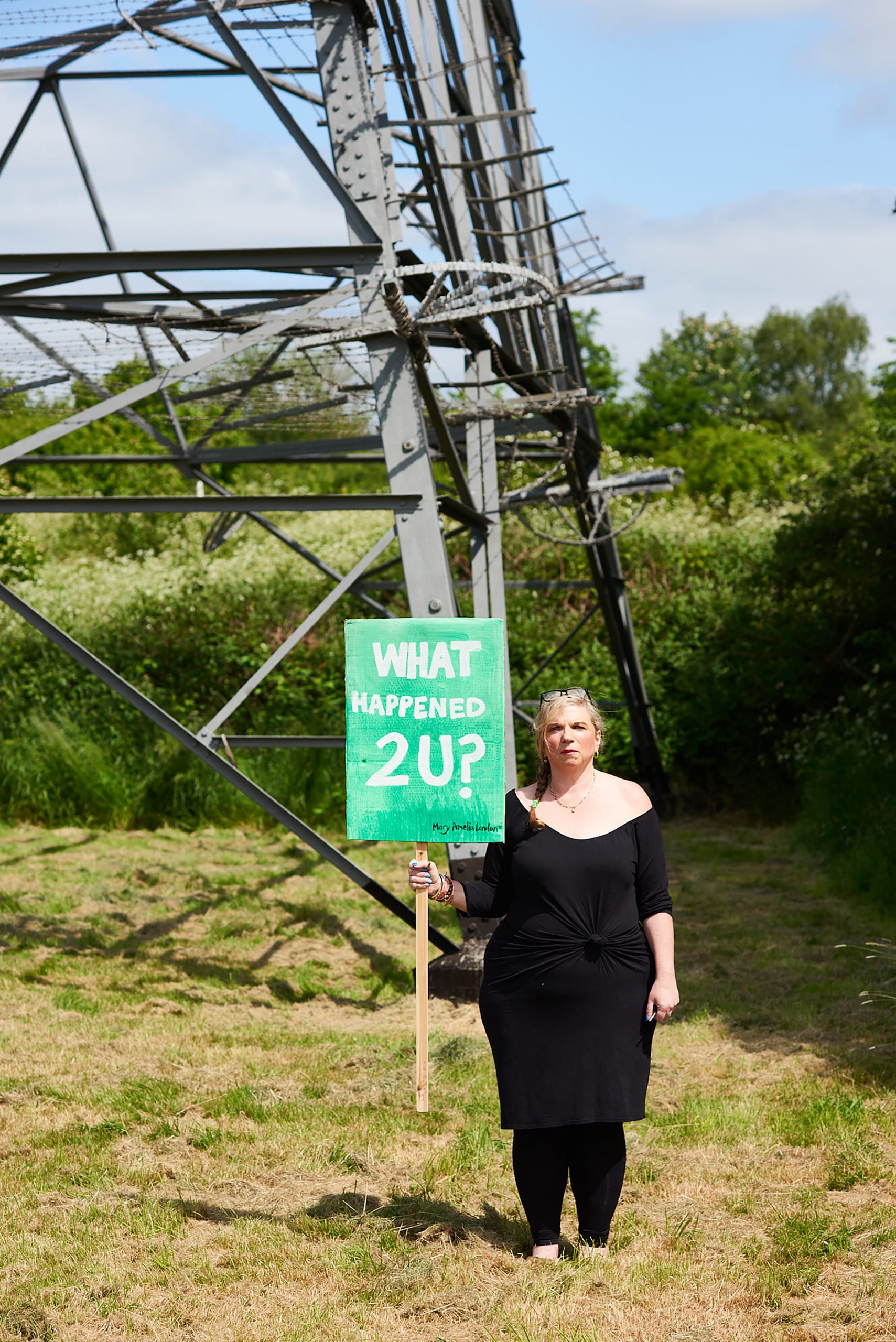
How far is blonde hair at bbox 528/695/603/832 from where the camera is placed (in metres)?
3.41

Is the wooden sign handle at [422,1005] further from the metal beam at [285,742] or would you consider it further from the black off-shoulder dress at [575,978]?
the metal beam at [285,742]

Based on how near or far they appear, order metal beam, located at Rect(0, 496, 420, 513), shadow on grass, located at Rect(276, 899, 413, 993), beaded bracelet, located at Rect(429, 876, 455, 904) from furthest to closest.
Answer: shadow on grass, located at Rect(276, 899, 413, 993) → metal beam, located at Rect(0, 496, 420, 513) → beaded bracelet, located at Rect(429, 876, 455, 904)

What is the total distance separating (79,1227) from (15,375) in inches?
241

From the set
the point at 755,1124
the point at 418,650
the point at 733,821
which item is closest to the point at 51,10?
the point at 418,650

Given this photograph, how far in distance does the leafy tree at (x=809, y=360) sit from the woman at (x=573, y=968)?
5282 centimetres

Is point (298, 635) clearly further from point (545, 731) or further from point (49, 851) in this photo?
Answer: point (49, 851)

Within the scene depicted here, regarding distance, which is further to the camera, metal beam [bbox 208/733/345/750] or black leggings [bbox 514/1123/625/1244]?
metal beam [bbox 208/733/345/750]

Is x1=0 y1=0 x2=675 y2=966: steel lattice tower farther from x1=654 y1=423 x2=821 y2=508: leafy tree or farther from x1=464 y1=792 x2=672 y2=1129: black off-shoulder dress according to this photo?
x1=654 y1=423 x2=821 y2=508: leafy tree

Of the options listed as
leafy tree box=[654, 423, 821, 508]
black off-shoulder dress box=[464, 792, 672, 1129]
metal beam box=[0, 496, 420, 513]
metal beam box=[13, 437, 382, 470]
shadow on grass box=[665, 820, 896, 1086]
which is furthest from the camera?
leafy tree box=[654, 423, 821, 508]

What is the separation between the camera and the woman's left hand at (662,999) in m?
3.29

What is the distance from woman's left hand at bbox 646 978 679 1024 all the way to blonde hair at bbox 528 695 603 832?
1.74 feet

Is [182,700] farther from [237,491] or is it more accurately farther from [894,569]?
[237,491]

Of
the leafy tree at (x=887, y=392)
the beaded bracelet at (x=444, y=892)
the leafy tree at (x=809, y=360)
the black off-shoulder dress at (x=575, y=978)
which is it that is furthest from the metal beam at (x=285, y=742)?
the leafy tree at (x=809, y=360)

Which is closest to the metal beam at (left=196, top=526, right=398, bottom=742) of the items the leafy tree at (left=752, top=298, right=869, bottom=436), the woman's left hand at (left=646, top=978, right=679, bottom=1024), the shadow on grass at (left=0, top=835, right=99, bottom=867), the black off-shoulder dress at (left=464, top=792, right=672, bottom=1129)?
the black off-shoulder dress at (left=464, top=792, right=672, bottom=1129)
